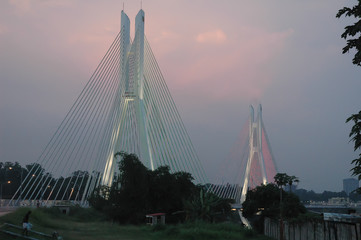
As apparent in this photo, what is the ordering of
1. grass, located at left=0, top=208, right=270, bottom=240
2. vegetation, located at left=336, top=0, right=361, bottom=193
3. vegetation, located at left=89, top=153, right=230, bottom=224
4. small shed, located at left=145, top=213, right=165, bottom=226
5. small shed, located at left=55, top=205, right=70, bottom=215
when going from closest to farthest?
vegetation, located at left=336, top=0, right=361, bottom=193 < grass, located at left=0, top=208, right=270, bottom=240 < small shed, located at left=145, top=213, right=165, bottom=226 < vegetation, located at left=89, top=153, right=230, bottom=224 < small shed, located at left=55, top=205, right=70, bottom=215

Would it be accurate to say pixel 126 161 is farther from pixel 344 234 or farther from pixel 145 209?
pixel 344 234

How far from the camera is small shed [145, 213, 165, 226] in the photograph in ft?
121

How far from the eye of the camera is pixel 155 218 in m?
37.1

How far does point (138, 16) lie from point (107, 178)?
1596cm

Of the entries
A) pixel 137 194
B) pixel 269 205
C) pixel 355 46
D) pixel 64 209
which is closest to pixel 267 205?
pixel 269 205

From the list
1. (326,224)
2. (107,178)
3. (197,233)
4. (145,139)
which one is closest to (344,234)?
(326,224)

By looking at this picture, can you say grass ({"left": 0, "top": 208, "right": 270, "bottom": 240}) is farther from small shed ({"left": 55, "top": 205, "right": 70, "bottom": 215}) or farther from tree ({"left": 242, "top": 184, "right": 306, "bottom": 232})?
tree ({"left": 242, "top": 184, "right": 306, "bottom": 232})

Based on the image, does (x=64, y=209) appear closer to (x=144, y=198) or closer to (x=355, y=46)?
(x=144, y=198)

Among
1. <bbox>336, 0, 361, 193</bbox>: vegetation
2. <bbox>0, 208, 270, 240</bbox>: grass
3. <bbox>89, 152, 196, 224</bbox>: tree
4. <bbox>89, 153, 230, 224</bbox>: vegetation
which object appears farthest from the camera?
<bbox>89, 152, 196, 224</bbox>: tree

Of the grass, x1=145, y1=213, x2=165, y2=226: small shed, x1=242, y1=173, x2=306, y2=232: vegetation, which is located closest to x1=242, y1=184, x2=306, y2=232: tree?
x1=242, y1=173, x2=306, y2=232: vegetation

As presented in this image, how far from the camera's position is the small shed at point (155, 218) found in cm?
3681

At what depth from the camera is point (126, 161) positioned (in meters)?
42.3

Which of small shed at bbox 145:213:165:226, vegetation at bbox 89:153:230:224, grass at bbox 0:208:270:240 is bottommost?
grass at bbox 0:208:270:240

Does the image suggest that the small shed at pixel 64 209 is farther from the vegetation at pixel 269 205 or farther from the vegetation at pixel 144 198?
the vegetation at pixel 269 205
